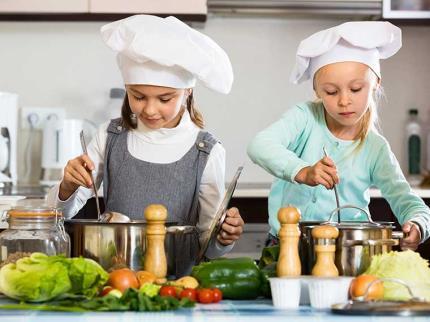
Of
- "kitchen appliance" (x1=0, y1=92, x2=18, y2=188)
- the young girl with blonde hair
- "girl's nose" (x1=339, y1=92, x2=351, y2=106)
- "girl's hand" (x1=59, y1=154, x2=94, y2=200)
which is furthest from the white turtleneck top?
"kitchen appliance" (x1=0, y1=92, x2=18, y2=188)

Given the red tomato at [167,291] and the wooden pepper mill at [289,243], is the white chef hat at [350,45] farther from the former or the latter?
the red tomato at [167,291]

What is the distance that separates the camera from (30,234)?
1.52 meters

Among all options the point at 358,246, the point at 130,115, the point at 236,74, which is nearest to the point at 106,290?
the point at 358,246

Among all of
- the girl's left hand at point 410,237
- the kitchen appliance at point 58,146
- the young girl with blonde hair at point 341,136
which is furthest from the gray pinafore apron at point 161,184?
the kitchen appliance at point 58,146

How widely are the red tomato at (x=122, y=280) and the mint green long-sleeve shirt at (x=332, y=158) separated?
1.90 feet

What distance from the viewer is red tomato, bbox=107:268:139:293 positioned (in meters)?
1.36

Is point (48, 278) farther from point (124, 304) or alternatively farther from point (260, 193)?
point (260, 193)

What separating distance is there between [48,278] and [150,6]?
218cm

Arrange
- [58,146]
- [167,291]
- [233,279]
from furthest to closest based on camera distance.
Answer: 1. [58,146]
2. [233,279]
3. [167,291]

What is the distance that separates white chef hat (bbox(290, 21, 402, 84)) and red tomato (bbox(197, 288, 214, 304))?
29.8 inches

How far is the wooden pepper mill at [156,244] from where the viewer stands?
1490 millimetres

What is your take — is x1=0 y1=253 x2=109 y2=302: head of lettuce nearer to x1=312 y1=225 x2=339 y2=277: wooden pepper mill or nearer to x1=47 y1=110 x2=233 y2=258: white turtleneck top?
x1=312 y1=225 x2=339 y2=277: wooden pepper mill

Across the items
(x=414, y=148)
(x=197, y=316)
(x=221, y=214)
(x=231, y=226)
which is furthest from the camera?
(x=414, y=148)

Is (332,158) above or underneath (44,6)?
underneath
